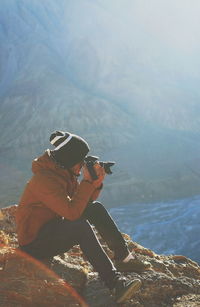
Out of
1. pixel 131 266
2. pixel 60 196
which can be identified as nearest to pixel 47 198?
pixel 60 196

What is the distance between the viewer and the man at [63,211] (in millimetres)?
3117

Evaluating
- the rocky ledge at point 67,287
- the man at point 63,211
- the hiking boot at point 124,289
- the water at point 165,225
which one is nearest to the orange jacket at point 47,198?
the man at point 63,211

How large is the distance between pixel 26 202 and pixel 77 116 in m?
45.9

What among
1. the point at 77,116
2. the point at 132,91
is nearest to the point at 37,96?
the point at 77,116

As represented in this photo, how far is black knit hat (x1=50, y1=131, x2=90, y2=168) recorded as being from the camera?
10.6ft

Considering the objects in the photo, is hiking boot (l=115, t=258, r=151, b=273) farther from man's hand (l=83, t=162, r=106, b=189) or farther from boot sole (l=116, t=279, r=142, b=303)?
man's hand (l=83, t=162, r=106, b=189)

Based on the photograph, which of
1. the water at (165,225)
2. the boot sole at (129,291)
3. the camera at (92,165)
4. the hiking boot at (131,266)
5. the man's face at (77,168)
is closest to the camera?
the boot sole at (129,291)

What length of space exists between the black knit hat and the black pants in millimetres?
440

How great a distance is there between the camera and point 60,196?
310 centimetres

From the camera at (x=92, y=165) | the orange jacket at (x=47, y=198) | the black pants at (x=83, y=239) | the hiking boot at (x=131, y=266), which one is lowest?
the hiking boot at (x=131, y=266)

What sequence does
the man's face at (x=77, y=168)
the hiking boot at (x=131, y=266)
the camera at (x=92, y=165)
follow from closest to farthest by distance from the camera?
the camera at (x=92, y=165)
the man's face at (x=77, y=168)
the hiking boot at (x=131, y=266)

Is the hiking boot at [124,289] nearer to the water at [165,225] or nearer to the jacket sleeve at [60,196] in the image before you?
the jacket sleeve at [60,196]

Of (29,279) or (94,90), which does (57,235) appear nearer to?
(29,279)

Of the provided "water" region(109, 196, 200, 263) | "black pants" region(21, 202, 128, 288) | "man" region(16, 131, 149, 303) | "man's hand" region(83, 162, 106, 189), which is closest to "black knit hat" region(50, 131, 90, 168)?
"man" region(16, 131, 149, 303)
